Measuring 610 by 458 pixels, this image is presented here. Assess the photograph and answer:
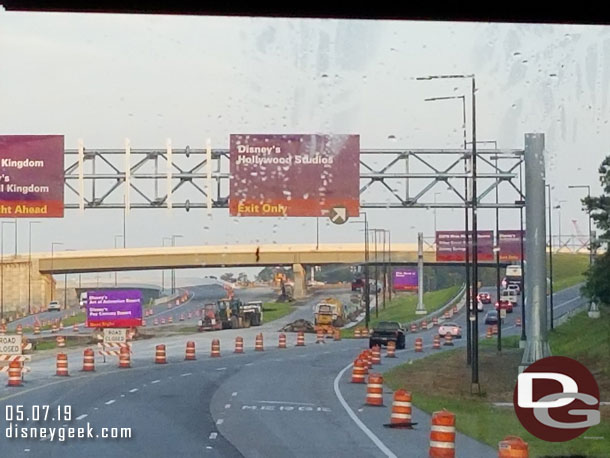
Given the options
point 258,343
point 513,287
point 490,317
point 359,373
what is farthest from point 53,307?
point 513,287

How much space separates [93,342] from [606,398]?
10.3 meters

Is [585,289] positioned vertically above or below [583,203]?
below

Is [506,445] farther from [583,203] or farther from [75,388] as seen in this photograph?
[583,203]

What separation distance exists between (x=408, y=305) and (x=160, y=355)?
59.6 ft

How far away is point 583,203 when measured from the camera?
2872 cm

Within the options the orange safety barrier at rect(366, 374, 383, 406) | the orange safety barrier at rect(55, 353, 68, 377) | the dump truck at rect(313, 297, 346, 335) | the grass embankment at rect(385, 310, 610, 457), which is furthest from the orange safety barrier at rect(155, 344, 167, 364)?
the orange safety barrier at rect(366, 374, 383, 406)

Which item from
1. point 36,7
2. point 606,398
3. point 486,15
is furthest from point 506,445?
point 606,398

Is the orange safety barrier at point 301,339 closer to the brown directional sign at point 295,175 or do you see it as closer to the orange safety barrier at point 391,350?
the orange safety barrier at point 391,350

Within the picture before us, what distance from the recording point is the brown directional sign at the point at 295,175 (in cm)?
2016

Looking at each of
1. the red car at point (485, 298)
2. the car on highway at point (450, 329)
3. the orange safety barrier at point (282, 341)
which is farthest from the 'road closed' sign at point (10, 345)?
the red car at point (485, 298)

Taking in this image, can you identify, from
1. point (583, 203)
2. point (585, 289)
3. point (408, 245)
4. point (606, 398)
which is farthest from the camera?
point (585, 289)

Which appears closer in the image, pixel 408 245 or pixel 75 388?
pixel 75 388

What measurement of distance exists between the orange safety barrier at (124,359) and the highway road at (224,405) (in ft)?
0.69

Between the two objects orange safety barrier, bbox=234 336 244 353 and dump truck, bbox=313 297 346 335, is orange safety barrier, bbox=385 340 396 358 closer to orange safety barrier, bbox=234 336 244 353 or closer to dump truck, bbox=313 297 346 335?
dump truck, bbox=313 297 346 335
